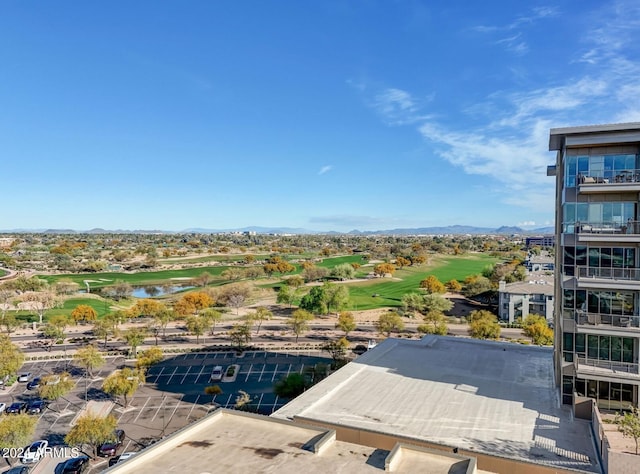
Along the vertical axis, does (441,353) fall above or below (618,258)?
below

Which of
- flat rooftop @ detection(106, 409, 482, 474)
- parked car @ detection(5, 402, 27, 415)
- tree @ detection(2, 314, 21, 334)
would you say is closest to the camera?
flat rooftop @ detection(106, 409, 482, 474)

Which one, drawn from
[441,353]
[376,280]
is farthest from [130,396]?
[376,280]

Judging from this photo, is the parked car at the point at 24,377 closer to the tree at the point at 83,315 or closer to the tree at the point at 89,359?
the tree at the point at 89,359

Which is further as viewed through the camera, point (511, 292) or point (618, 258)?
point (511, 292)

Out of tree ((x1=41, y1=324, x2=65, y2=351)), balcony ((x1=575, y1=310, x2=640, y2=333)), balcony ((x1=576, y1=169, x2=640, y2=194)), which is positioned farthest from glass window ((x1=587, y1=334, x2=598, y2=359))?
tree ((x1=41, y1=324, x2=65, y2=351))

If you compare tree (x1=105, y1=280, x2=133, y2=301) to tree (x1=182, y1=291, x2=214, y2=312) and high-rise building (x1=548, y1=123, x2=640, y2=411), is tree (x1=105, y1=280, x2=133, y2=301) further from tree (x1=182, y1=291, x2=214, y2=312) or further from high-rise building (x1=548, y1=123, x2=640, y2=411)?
high-rise building (x1=548, y1=123, x2=640, y2=411)

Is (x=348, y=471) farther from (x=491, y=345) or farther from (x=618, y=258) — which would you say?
(x=491, y=345)

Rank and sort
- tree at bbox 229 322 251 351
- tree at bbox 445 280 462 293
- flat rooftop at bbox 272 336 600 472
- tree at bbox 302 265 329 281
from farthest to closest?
tree at bbox 302 265 329 281 < tree at bbox 445 280 462 293 < tree at bbox 229 322 251 351 < flat rooftop at bbox 272 336 600 472
